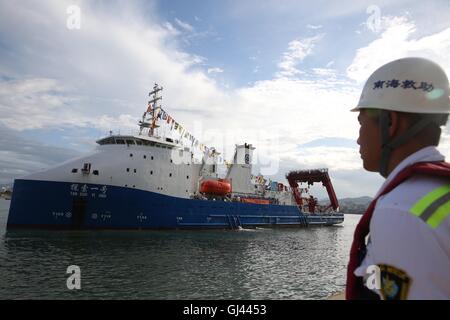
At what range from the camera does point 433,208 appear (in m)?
0.96

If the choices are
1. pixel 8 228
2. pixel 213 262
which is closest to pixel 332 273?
pixel 213 262

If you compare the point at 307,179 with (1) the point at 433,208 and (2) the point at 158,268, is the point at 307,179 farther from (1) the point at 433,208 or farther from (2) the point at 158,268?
(1) the point at 433,208

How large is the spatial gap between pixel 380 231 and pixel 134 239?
62.6 feet

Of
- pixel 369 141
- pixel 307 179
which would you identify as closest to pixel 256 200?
pixel 307 179

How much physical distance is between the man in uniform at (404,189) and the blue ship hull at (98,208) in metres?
21.7

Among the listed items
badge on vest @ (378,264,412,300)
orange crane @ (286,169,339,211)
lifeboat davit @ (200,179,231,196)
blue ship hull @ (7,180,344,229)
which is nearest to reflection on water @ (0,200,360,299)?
blue ship hull @ (7,180,344,229)

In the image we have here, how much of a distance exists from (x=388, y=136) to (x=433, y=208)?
0.51 m

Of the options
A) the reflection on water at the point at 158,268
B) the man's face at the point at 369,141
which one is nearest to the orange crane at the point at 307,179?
the reflection on water at the point at 158,268

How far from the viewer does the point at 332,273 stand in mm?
13508

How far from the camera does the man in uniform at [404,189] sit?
943 millimetres

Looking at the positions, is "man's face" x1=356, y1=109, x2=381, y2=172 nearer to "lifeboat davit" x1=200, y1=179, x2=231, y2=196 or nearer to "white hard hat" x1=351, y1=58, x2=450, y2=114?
"white hard hat" x1=351, y1=58, x2=450, y2=114

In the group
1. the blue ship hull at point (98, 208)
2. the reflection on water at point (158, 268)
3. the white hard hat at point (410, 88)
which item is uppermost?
the white hard hat at point (410, 88)

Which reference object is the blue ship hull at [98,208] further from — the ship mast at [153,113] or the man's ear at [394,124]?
the man's ear at [394,124]
